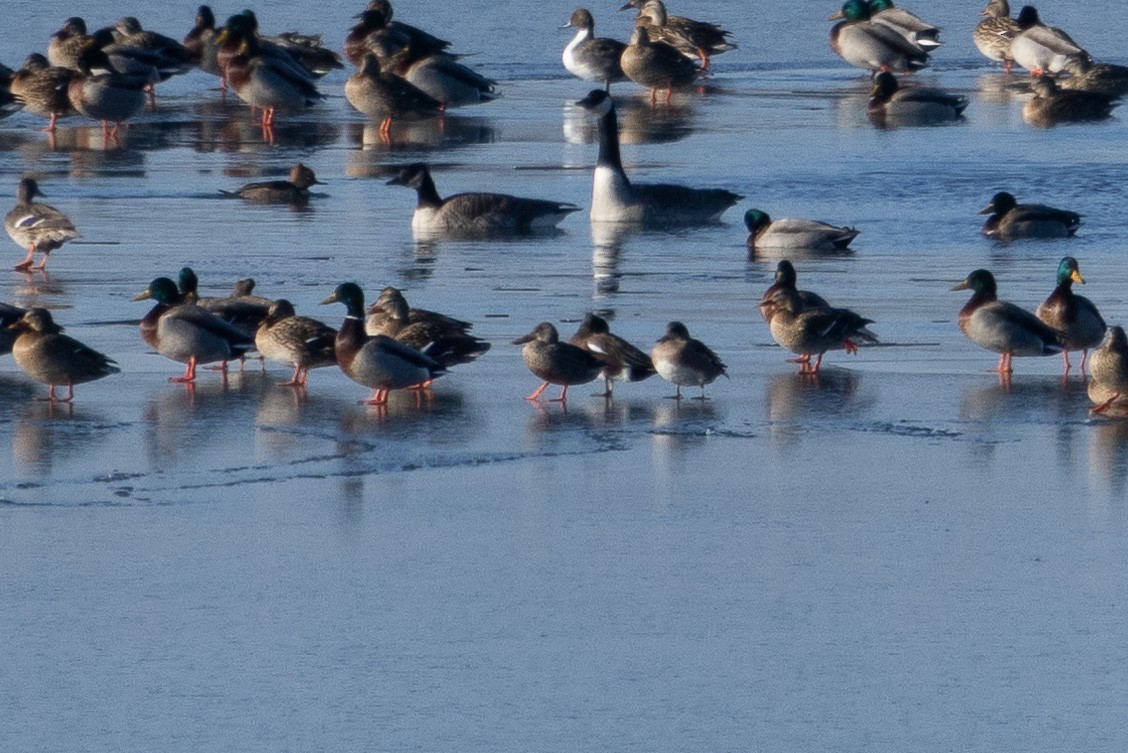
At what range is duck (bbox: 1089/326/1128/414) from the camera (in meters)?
11.0

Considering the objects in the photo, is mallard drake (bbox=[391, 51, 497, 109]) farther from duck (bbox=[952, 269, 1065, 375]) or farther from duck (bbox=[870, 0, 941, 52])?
duck (bbox=[952, 269, 1065, 375])

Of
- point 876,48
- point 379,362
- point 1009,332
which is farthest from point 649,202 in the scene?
point 876,48

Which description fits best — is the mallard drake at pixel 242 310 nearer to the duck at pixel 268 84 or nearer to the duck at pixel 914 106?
the duck at pixel 268 84

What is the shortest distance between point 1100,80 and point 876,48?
138 inches

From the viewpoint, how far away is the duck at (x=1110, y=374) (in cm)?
1102

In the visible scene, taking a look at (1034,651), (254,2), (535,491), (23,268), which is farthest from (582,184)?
(254,2)

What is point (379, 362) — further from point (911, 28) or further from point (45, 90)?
point (911, 28)

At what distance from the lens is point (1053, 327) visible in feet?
41.1

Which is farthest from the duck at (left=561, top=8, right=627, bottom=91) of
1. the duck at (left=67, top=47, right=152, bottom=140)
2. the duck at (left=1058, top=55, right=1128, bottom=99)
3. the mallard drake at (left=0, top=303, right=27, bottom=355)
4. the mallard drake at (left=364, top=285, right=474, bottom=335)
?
the mallard drake at (left=0, top=303, right=27, bottom=355)

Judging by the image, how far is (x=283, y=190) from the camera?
19125 millimetres

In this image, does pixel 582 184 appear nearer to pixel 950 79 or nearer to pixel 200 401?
pixel 200 401

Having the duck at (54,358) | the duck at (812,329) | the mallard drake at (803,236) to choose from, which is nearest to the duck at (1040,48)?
the mallard drake at (803,236)

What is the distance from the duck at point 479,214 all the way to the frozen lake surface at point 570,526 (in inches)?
8.5

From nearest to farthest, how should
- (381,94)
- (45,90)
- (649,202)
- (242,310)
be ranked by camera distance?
(242,310) < (649,202) < (45,90) < (381,94)
